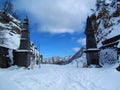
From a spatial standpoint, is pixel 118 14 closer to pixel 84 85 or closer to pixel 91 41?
pixel 91 41

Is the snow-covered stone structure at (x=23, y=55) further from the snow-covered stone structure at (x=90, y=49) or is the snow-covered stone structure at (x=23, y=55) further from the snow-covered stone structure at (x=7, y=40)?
the snow-covered stone structure at (x=90, y=49)

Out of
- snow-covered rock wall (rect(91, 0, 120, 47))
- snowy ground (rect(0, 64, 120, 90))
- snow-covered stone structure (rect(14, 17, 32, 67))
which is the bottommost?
snowy ground (rect(0, 64, 120, 90))

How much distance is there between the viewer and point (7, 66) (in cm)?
2641

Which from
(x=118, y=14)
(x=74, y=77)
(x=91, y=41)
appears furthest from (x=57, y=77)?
(x=118, y=14)

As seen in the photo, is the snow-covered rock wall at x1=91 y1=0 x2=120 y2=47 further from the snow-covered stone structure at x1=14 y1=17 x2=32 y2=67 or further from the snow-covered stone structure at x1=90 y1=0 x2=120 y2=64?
the snow-covered stone structure at x1=14 y1=17 x2=32 y2=67

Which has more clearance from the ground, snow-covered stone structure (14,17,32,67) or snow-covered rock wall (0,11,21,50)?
snow-covered rock wall (0,11,21,50)

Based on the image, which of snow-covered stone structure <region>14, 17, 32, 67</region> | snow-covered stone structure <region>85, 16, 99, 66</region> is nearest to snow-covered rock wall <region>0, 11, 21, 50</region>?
snow-covered stone structure <region>14, 17, 32, 67</region>

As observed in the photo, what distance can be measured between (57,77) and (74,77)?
174cm

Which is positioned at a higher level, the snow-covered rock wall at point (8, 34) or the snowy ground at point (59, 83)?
the snow-covered rock wall at point (8, 34)

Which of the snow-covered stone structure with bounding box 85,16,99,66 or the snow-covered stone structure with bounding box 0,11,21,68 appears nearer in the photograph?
the snow-covered stone structure with bounding box 0,11,21,68

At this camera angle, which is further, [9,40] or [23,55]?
[9,40]

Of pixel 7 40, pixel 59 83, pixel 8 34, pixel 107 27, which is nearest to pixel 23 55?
pixel 7 40

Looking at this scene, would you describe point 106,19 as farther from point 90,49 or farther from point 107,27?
point 90,49

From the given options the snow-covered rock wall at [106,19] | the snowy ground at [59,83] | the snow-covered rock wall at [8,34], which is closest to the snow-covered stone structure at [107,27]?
the snow-covered rock wall at [106,19]
